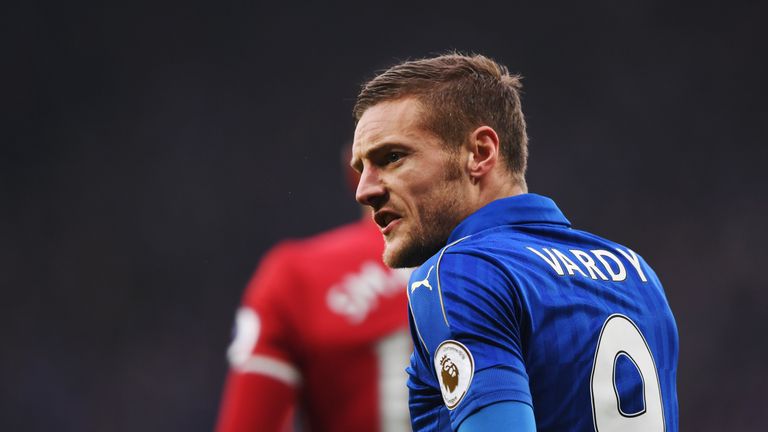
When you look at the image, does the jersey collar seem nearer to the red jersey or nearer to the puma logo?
the puma logo

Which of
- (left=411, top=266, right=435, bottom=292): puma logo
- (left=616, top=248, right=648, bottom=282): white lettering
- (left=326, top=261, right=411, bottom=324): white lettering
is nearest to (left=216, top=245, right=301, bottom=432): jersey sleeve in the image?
(left=326, top=261, right=411, bottom=324): white lettering

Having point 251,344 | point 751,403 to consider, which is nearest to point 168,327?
point 751,403

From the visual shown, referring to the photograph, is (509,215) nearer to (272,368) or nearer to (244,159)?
(272,368)

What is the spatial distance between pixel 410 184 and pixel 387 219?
82mm

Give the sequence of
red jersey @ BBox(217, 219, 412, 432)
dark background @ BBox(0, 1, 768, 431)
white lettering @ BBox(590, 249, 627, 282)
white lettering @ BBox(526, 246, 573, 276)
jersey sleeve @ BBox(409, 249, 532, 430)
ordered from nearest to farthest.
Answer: jersey sleeve @ BBox(409, 249, 532, 430) < white lettering @ BBox(526, 246, 573, 276) < white lettering @ BBox(590, 249, 627, 282) < red jersey @ BBox(217, 219, 412, 432) < dark background @ BBox(0, 1, 768, 431)

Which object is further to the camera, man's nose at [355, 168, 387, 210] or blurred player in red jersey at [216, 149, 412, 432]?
blurred player in red jersey at [216, 149, 412, 432]

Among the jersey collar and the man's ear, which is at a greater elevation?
the man's ear

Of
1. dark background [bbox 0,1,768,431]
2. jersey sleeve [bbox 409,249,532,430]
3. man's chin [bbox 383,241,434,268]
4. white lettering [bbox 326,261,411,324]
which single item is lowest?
jersey sleeve [bbox 409,249,532,430]

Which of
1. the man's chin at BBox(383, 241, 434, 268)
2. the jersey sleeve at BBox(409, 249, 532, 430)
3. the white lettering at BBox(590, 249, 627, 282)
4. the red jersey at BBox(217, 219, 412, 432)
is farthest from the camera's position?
the red jersey at BBox(217, 219, 412, 432)

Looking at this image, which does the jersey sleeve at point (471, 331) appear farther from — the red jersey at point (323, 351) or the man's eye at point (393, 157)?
the red jersey at point (323, 351)

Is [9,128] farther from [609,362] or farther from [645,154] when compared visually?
[609,362]

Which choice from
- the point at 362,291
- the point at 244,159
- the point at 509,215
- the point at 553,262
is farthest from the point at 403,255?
the point at 244,159

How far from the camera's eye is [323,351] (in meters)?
2.75

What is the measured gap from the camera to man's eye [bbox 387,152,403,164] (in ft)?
5.38
